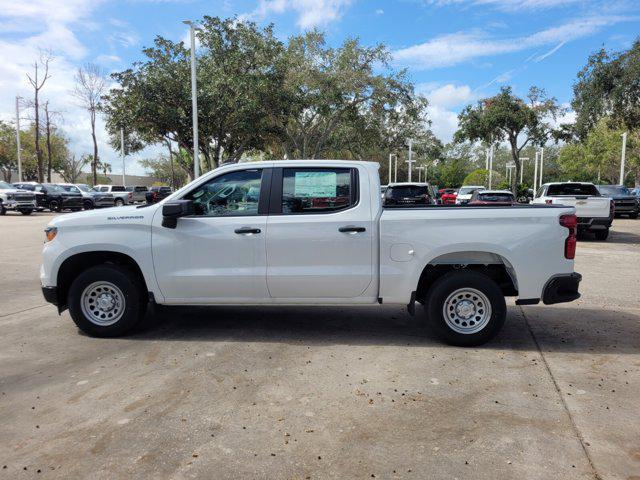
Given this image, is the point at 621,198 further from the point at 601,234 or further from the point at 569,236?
the point at 569,236

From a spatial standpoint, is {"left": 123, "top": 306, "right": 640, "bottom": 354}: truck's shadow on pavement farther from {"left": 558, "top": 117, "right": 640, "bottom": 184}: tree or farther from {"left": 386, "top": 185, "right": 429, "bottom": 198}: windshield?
{"left": 558, "top": 117, "right": 640, "bottom": 184}: tree

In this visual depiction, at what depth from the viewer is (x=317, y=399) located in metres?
4.15

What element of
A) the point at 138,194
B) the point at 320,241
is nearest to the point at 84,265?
the point at 320,241

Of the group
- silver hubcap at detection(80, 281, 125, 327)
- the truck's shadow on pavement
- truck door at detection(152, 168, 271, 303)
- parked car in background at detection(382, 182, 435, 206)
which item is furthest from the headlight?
parked car in background at detection(382, 182, 435, 206)

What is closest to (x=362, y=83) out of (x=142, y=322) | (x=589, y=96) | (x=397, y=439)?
(x=589, y=96)

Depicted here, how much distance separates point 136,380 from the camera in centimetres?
455

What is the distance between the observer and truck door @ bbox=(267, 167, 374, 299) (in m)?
5.38

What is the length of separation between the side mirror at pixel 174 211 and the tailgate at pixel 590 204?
12.7 m

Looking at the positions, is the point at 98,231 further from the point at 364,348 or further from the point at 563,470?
the point at 563,470

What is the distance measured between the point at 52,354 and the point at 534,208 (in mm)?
5050

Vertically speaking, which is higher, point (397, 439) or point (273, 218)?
point (273, 218)

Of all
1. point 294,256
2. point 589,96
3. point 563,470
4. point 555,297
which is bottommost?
point 563,470

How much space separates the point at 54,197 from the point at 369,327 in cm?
3078

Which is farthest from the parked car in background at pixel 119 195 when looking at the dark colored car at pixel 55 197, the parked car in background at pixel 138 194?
the dark colored car at pixel 55 197
